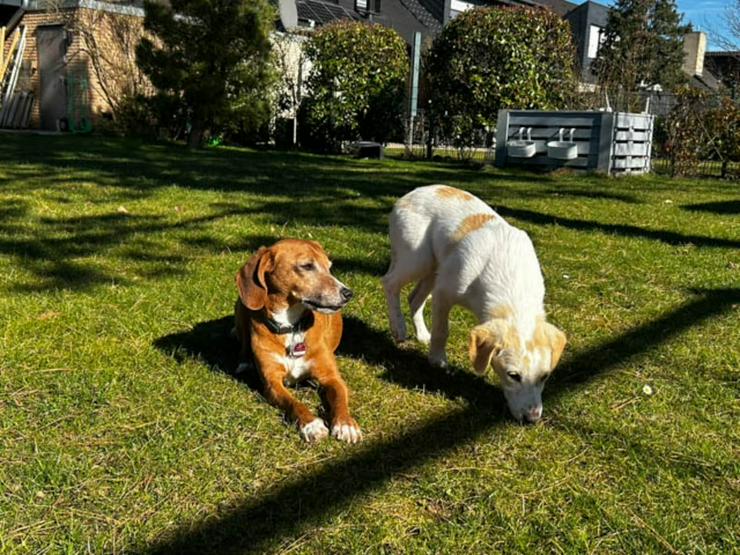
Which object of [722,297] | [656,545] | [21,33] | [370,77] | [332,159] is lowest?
[656,545]

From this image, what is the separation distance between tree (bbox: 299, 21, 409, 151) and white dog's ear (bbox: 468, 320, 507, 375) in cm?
1475

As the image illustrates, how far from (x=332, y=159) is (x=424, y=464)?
497 inches

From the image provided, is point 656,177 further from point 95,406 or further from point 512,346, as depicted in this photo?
point 95,406

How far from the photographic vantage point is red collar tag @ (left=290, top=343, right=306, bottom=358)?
3.28 meters

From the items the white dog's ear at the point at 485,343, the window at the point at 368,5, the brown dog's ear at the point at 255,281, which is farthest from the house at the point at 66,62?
the white dog's ear at the point at 485,343

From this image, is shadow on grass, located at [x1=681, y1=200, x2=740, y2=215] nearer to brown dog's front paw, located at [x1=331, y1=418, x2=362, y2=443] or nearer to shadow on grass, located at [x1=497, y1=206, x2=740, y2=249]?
shadow on grass, located at [x1=497, y1=206, x2=740, y2=249]

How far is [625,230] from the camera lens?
292 inches

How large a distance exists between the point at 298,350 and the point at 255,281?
405 millimetres

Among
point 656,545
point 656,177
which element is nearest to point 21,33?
point 656,177

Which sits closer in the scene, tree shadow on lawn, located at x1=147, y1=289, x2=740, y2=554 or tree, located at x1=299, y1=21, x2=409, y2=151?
tree shadow on lawn, located at x1=147, y1=289, x2=740, y2=554

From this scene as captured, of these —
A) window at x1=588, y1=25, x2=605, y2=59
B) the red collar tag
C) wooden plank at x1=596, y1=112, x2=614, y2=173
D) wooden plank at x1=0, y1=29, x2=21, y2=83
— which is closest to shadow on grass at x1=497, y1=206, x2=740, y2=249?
the red collar tag

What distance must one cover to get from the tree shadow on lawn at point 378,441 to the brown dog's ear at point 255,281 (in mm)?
524

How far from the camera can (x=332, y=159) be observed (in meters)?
14.8

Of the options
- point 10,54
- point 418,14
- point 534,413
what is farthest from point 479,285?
point 418,14
